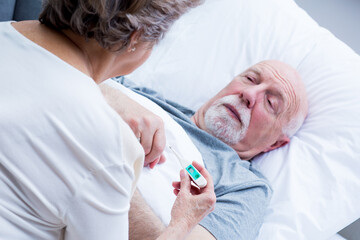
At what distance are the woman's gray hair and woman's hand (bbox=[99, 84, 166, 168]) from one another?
9.4 inches

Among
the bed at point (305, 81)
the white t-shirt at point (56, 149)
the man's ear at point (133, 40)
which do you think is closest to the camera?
the white t-shirt at point (56, 149)

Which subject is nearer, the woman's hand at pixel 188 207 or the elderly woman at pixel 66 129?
the elderly woman at pixel 66 129

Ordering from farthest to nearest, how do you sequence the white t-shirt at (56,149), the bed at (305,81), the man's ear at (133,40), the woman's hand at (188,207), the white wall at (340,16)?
the white wall at (340,16), the bed at (305,81), the woman's hand at (188,207), the man's ear at (133,40), the white t-shirt at (56,149)

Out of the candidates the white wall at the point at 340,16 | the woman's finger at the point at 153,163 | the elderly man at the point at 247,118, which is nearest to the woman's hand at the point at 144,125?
the woman's finger at the point at 153,163

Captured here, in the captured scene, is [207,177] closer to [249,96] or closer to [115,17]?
[115,17]

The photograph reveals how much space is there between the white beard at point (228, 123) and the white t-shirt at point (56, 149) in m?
0.94

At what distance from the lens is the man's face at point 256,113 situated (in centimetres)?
161

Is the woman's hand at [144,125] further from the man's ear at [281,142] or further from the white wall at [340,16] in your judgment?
the white wall at [340,16]

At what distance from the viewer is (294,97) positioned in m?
1.64

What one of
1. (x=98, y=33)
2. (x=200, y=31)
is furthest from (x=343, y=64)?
(x=98, y=33)

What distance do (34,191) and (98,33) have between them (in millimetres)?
272

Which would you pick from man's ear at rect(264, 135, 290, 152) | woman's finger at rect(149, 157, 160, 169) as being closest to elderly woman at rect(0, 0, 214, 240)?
woman's finger at rect(149, 157, 160, 169)

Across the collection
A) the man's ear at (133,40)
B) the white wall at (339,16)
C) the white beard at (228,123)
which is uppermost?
the man's ear at (133,40)

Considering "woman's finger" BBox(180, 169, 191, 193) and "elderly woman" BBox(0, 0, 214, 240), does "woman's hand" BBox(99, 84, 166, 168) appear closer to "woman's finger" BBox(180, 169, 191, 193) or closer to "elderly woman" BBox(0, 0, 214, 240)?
"woman's finger" BBox(180, 169, 191, 193)
